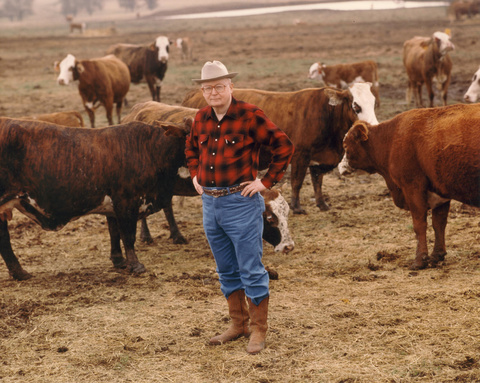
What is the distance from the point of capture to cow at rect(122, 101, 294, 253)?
18.3 ft

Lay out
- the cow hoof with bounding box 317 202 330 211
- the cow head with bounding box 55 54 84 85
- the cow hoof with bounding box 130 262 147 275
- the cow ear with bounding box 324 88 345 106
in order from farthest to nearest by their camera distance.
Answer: the cow head with bounding box 55 54 84 85 < the cow hoof with bounding box 317 202 330 211 < the cow ear with bounding box 324 88 345 106 < the cow hoof with bounding box 130 262 147 275

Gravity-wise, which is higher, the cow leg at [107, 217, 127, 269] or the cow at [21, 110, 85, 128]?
the cow at [21, 110, 85, 128]

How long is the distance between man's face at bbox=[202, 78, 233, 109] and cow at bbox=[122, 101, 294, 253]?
6.21ft

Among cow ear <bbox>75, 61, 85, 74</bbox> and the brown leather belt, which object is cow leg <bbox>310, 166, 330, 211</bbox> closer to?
the brown leather belt

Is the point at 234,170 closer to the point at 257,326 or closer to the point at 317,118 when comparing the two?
the point at 257,326

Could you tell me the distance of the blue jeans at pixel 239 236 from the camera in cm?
376

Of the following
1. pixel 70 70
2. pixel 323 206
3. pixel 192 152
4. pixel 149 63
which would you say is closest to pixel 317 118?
pixel 323 206

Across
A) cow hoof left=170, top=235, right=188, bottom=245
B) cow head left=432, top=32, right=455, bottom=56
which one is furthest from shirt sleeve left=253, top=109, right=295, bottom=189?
cow head left=432, top=32, right=455, bottom=56

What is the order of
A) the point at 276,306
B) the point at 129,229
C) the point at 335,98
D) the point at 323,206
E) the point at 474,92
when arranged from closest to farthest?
1. the point at 276,306
2. the point at 129,229
3. the point at 335,98
4. the point at 323,206
5. the point at 474,92

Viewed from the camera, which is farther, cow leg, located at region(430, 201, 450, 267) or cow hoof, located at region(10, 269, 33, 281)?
cow hoof, located at region(10, 269, 33, 281)

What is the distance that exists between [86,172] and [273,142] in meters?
2.37

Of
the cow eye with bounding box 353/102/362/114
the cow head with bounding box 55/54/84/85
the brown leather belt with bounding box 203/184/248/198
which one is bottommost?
the brown leather belt with bounding box 203/184/248/198

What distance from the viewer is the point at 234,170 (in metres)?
3.72

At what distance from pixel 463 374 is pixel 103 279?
341 centimetres
